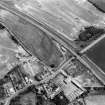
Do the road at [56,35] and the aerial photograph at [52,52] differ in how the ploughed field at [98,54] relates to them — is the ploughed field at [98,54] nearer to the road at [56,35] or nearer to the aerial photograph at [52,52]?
the aerial photograph at [52,52]

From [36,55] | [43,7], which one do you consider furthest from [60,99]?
[43,7]

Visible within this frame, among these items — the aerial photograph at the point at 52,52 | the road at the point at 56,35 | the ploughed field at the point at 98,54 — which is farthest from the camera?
the ploughed field at the point at 98,54

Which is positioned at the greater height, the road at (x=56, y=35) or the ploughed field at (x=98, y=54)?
the ploughed field at (x=98, y=54)

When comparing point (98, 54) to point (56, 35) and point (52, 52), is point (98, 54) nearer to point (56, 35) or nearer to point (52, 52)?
point (52, 52)

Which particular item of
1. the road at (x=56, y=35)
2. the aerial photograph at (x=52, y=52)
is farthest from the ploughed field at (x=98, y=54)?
the road at (x=56, y=35)

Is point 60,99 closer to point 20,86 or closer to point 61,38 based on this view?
point 20,86

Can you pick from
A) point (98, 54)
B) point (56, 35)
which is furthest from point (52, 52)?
point (98, 54)

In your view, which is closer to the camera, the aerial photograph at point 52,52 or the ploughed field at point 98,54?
the aerial photograph at point 52,52

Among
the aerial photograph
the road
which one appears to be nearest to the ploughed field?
the aerial photograph
